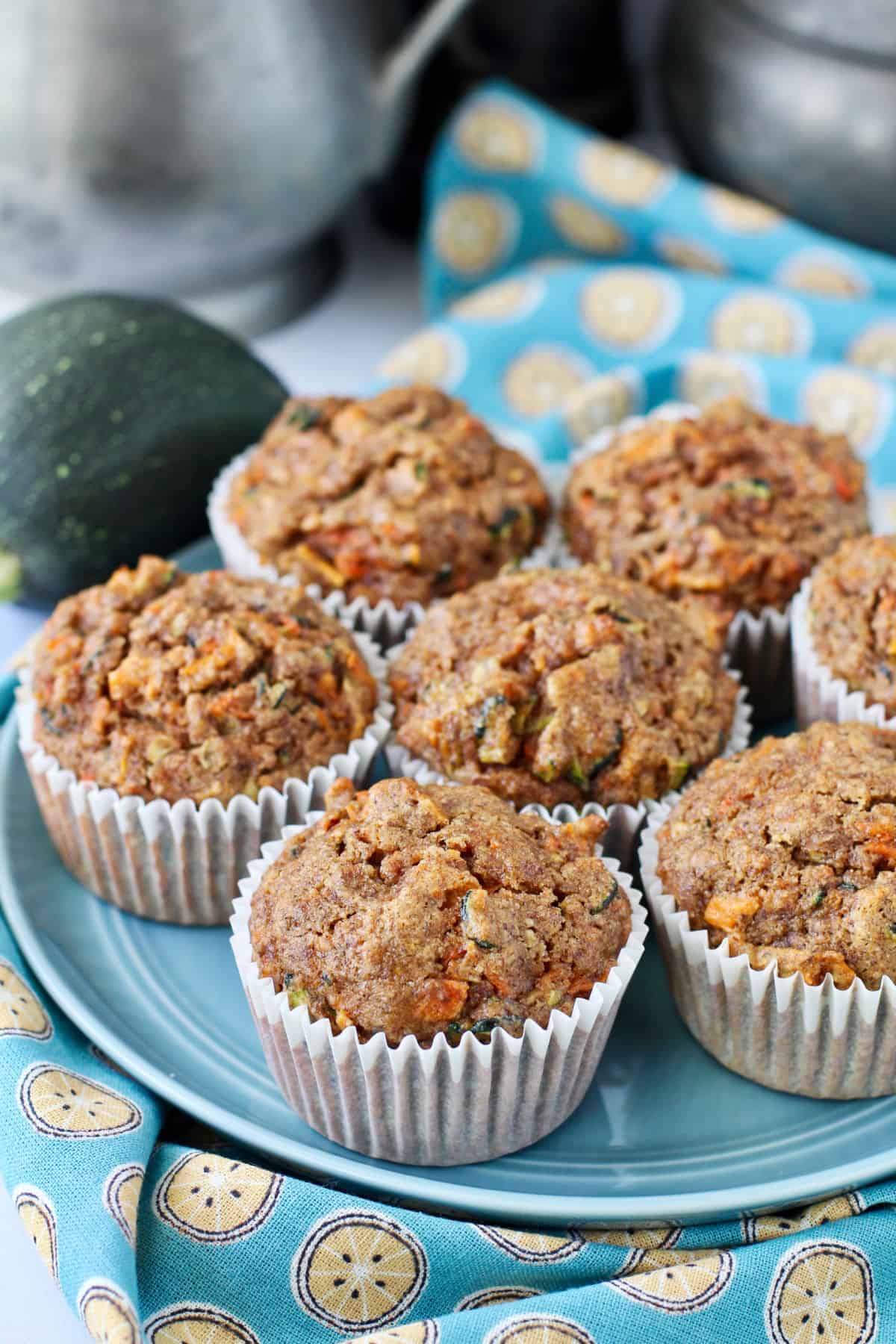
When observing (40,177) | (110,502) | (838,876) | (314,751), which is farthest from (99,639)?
(40,177)

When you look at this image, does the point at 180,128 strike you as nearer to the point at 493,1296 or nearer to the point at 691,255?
the point at 691,255

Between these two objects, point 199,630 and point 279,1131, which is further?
point 199,630

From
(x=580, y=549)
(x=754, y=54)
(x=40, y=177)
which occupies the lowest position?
(x=580, y=549)

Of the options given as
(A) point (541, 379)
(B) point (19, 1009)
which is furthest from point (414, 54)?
(B) point (19, 1009)

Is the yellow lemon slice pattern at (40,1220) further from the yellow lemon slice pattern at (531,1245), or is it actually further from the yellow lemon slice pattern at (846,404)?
the yellow lemon slice pattern at (846,404)

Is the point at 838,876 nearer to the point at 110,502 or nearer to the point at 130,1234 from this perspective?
the point at 130,1234

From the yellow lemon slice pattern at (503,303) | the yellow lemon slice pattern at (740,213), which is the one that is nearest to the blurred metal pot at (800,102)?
the yellow lemon slice pattern at (740,213)
